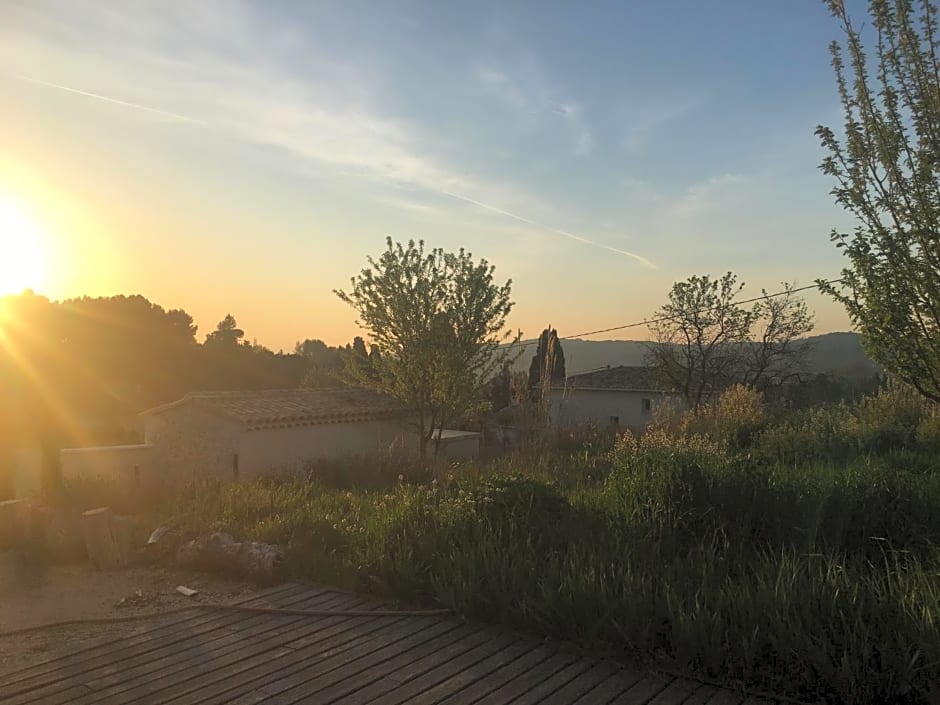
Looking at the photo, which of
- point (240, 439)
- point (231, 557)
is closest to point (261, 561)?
point (231, 557)

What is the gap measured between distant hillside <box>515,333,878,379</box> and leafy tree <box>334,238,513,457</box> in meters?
10.9

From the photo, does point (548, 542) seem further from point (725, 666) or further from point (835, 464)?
point (835, 464)

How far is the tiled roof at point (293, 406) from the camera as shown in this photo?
16109 mm

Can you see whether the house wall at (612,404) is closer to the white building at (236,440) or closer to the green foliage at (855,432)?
the white building at (236,440)

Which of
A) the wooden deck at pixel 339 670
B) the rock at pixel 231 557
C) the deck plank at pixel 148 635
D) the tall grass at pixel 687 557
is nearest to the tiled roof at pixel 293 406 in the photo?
the tall grass at pixel 687 557

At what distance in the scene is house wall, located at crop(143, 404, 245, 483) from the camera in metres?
15.7

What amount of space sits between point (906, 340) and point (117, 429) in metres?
23.1

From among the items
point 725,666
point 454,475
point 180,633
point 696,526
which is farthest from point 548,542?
point 454,475

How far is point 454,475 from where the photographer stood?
31.1 ft

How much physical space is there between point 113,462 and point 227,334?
25180mm

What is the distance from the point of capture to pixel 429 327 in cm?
1686

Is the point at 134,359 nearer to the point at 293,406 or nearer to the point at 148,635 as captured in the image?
the point at 293,406

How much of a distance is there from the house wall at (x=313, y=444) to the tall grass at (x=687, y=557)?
7.26 meters

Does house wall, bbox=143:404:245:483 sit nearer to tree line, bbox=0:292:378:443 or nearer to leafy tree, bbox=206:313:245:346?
tree line, bbox=0:292:378:443
